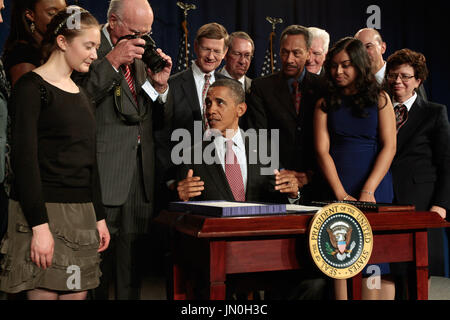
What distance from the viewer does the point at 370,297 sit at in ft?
7.02

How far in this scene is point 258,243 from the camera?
1.64 m

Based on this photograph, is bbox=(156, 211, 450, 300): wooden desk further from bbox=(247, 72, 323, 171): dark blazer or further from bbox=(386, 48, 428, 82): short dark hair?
bbox=(386, 48, 428, 82): short dark hair

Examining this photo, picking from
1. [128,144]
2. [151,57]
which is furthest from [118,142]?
[151,57]

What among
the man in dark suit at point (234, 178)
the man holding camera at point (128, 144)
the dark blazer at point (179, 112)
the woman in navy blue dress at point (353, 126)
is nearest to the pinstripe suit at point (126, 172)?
the man holding camera at point (128, 144)

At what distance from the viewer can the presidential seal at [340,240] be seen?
5.40 feet

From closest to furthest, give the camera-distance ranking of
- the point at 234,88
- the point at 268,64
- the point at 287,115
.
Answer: the point at 234,88 < the point at 287,115 < the point at 268,64

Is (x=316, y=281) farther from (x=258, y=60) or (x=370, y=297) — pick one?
(x=258, y=60)

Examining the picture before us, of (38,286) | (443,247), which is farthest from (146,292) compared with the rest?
(443,247)

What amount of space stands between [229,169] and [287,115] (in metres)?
0.75

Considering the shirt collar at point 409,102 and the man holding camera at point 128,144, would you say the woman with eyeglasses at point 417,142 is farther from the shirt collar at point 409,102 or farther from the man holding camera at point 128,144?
the man holding camera at point 128,144

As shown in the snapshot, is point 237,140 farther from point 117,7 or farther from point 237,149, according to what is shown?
point 117,7

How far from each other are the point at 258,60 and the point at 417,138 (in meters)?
1.93

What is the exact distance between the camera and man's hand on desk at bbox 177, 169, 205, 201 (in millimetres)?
2070

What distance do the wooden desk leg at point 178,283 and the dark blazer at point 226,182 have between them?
0.37 meters
